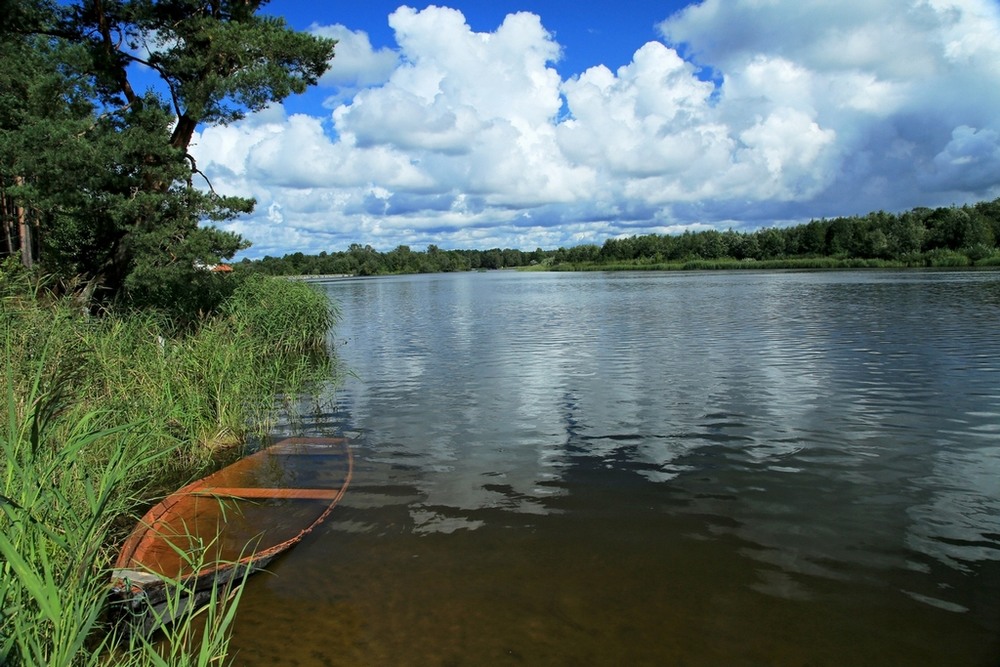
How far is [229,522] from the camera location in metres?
7.21

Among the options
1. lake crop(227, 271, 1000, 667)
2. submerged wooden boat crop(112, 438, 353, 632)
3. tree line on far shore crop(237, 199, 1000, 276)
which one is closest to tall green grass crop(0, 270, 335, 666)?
submerged wooden boat crop(112, 438, 353, 632)

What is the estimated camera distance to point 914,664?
15.2 feet

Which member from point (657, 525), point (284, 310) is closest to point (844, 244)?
point (284, 310)

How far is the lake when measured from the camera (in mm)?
5043

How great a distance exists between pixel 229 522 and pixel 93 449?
187 cm

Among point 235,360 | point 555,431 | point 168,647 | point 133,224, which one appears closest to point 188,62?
point 133,224

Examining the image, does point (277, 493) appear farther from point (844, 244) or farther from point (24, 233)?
point (844, 244)

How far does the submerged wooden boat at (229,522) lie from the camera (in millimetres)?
4996

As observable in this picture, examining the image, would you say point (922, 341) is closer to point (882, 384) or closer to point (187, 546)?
point (882, 384)

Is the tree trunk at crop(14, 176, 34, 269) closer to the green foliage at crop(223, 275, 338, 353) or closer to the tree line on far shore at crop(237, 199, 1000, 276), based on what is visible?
the green foliage at crop(223, 275, 338, 353)

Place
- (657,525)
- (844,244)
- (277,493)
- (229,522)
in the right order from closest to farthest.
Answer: (657,525), (229,522), (277,493), (844,244)

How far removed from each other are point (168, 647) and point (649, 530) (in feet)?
15.5

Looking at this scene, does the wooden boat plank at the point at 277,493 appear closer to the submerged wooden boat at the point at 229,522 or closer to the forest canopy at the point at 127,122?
the submerged wooden boat at the point at 229,522

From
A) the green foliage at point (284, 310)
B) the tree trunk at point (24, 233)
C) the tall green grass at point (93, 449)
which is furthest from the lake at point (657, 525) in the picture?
the tree trunk at point (24, 233)
